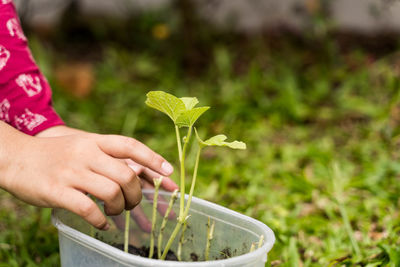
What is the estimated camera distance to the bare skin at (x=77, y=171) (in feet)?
2.73

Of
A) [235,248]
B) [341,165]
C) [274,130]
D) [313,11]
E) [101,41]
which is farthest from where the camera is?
[101,41]

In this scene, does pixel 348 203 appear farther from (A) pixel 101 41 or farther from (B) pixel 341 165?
(A) pixel 101 41

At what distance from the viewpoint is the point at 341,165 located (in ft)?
6.11

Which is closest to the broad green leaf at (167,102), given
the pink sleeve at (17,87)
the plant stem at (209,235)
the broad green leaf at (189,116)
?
the broad green leaf at (189,116)

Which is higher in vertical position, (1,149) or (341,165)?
(1,149)

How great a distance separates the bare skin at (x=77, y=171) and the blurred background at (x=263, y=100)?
0.47m

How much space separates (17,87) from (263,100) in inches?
59.9

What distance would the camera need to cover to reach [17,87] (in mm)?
1147

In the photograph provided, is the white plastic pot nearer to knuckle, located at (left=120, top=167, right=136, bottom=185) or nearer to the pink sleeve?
knuckle, located at (left=120, top=167, right=136, bottom=185)

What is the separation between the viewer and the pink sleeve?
1.13 m

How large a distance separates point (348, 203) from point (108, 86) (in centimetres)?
171

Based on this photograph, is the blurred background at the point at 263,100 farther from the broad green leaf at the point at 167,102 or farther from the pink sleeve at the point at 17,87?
the broad green leaf at the point at 167,102

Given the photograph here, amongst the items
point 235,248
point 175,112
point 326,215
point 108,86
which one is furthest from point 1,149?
point 108,86

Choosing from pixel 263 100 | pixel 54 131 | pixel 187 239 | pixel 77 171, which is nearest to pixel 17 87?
pixel 54 131
